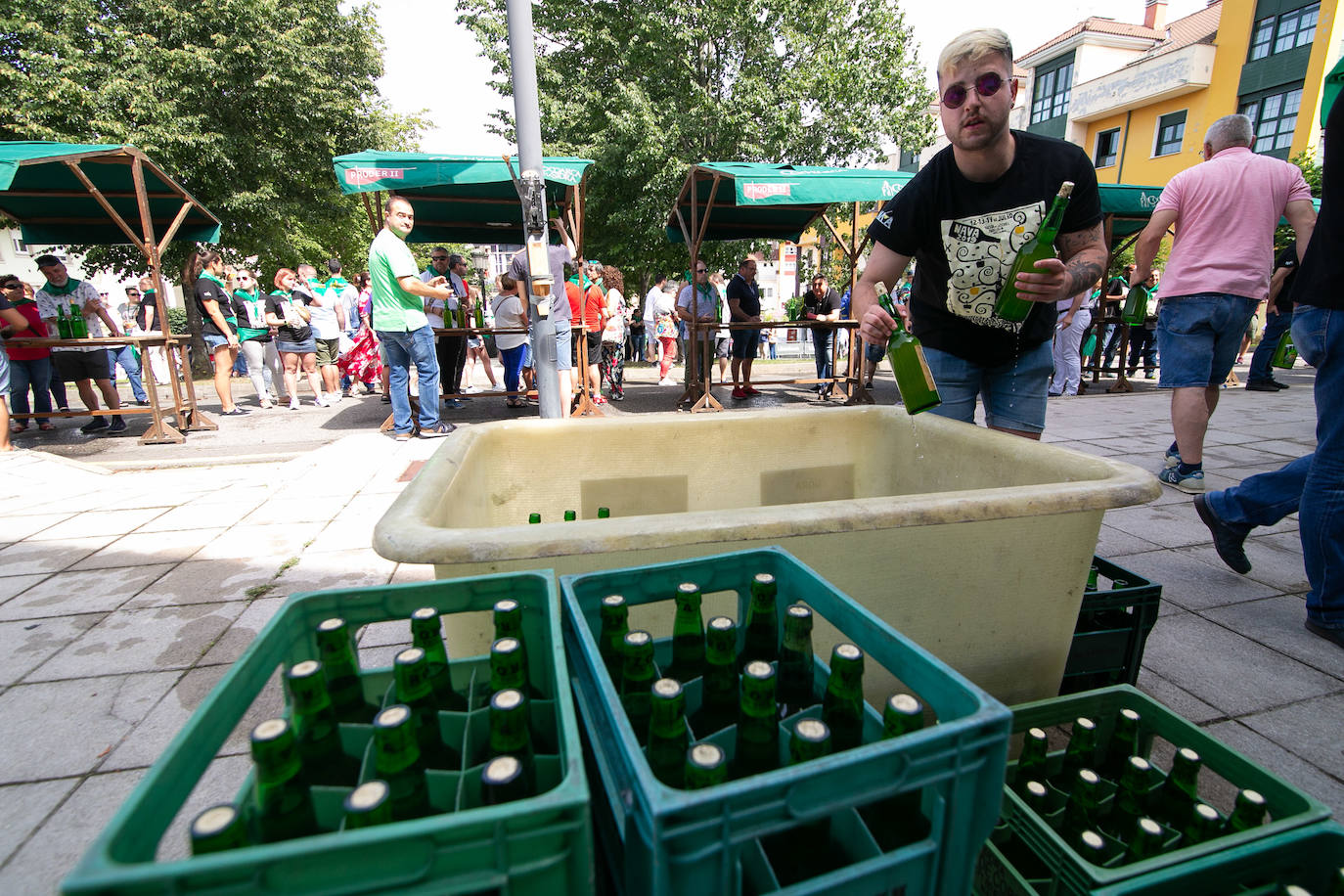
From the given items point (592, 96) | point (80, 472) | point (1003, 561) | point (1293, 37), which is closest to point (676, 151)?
point (592, 96)

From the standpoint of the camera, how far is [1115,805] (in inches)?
52.0

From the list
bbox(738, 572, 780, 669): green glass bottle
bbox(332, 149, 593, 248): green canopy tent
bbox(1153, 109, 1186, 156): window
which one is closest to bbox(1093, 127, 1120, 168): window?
bbox(1153, 109, 1186, 156): window

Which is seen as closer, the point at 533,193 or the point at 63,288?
the point at 533,193

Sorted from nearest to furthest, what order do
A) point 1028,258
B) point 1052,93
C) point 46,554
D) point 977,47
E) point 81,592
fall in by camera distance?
point 977,47, point 1028,258, point 81,592, point 46,554, point 1052,93

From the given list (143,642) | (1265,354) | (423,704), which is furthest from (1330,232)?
(1265,354)

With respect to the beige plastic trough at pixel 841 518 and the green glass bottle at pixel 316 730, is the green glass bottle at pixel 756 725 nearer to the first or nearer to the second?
the beige plastic trough at pixel 841 518

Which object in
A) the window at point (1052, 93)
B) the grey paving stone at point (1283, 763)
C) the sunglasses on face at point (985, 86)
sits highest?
the window at point (1052, 93)

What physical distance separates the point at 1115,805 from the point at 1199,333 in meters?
3.42

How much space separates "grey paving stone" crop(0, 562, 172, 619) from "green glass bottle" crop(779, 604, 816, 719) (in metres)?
3.07

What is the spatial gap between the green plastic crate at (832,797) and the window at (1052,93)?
32544mm

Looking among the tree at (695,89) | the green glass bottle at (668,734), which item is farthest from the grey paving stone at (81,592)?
the tree at (695,89)

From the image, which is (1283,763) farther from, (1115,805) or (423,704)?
(423,704)

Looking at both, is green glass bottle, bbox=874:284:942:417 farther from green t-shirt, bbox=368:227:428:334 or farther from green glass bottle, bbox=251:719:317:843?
green t-shirt, bbox=368:227:428:334

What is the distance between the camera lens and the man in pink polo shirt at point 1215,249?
3.51m
